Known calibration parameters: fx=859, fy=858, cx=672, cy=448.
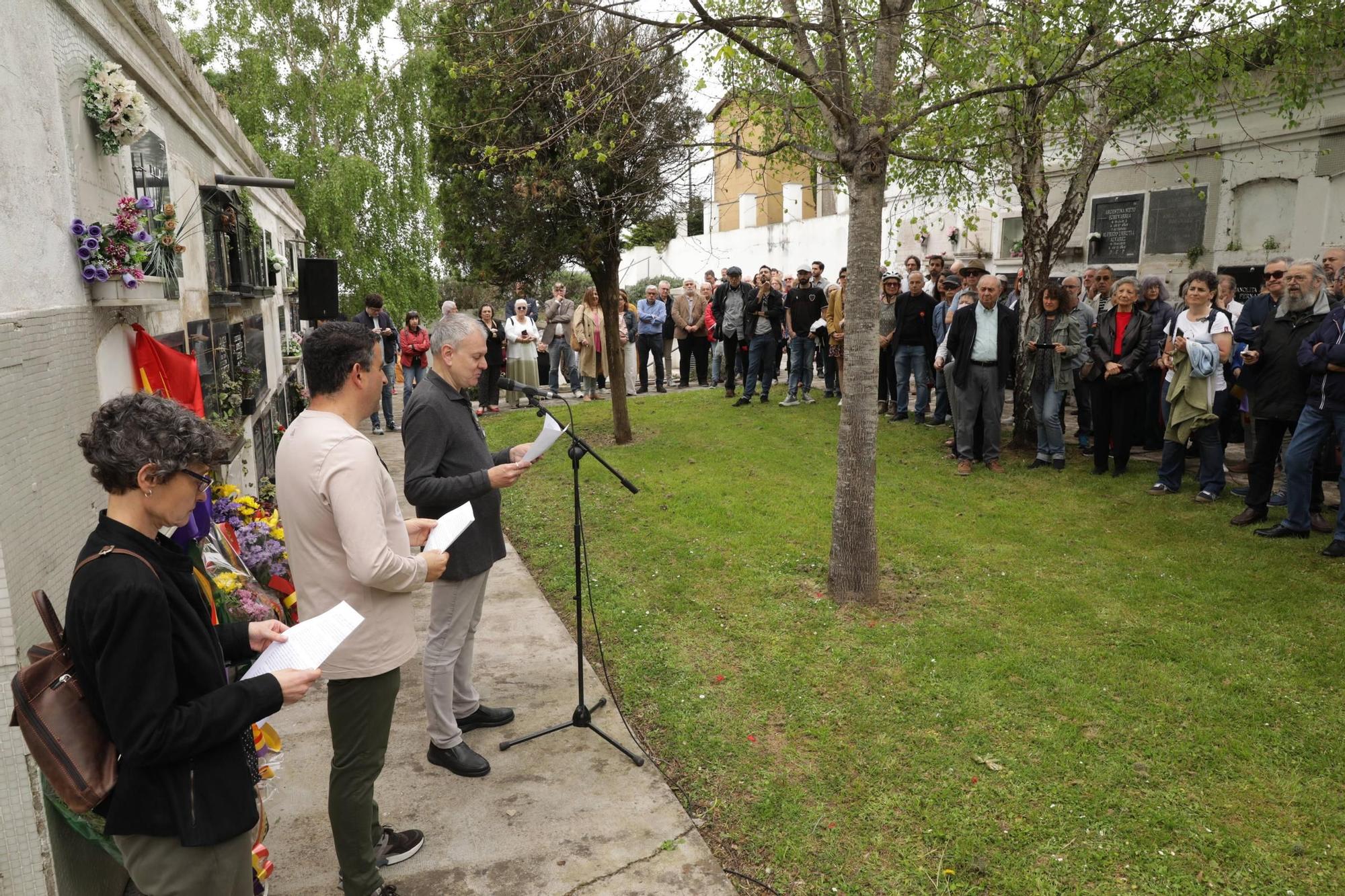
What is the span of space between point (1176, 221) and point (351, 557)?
12973mm

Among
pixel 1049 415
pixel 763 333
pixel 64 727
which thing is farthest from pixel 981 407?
pixel 64 727

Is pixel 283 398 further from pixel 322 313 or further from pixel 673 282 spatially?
pixel 673 282

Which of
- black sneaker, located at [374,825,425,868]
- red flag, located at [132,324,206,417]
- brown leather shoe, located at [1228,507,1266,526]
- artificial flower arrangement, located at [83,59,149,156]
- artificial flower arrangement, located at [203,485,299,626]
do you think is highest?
artificial flower arrangement, located at [83,59,149,156]

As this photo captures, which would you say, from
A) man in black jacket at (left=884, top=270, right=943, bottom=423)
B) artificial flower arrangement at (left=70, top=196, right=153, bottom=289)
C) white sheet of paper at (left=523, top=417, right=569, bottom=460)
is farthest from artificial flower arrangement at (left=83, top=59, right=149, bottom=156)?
man in black jacket at (left=884, top=270, right=943, bottom=423)

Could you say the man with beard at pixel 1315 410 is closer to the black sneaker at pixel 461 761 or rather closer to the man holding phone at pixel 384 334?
the black sneaker at pixel 461 761

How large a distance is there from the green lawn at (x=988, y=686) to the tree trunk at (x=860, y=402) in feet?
0.88

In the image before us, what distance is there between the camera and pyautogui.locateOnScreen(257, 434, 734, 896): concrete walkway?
3.40 meters

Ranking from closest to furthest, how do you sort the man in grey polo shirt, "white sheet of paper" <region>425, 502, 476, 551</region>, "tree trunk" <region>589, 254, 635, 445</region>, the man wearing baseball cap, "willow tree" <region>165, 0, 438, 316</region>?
"white sheet of paper" <region>425, 502, 476, 551</region> < the man in grey polo shirt < "tree trunk" <region>589, 254, 635, 445</region> < the man wearing baseball cap < "willow tree" <region>165, 0, 438, 316</region>

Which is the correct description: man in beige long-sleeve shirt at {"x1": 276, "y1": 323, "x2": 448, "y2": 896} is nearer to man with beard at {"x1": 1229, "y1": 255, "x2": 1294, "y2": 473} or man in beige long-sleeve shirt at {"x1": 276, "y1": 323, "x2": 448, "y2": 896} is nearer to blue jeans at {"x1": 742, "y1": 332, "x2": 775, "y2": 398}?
man with beard at {"x1": 1229, "y1": 255, "x2": 1294, "y2": 473}

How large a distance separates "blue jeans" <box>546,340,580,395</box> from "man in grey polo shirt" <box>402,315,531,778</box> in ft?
38.3

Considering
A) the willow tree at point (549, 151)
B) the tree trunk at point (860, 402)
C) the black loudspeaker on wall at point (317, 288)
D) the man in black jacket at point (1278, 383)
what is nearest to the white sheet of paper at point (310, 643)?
the tree trunk at point (860, 402)

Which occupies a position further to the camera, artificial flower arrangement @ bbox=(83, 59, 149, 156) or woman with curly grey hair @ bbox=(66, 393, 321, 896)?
artificial flower arrangement @ bbox=(83, 59, 149, 156)

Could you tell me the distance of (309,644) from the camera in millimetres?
2395

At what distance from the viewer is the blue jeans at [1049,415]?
30.2 feet
